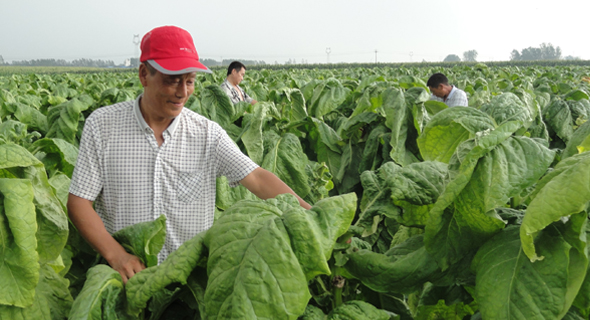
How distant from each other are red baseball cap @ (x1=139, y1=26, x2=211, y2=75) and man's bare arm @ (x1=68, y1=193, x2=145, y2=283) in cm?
76

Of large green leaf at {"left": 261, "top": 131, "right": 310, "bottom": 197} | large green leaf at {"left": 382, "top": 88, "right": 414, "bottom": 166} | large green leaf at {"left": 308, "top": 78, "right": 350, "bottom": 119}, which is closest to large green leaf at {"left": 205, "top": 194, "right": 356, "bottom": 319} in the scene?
large green leaf at {"left": 382, "top": 88, "right": 414, "bottom": 166}

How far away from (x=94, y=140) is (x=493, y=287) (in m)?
2.09

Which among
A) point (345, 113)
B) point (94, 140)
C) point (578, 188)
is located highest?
point (578, 188)

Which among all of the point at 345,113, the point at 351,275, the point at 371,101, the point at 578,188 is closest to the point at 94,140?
the point at 351,275

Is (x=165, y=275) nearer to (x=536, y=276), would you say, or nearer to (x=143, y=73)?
(x=536, y=276)

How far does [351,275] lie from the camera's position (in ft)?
4.58

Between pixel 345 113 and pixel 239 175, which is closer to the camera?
pixel 239 175

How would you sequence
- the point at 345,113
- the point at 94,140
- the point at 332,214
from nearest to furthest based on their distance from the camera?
the point at 332,214, the point at 94,140, the point at 345,113

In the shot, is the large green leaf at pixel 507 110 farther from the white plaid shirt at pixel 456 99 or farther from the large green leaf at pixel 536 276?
the white plaid shirt at pixel 456 99

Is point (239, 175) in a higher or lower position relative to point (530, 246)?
lower

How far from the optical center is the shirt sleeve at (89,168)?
2.43 metres

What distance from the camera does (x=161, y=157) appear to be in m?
2.66

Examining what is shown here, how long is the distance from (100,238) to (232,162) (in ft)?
3.06

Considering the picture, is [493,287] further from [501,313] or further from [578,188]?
[578,188]
